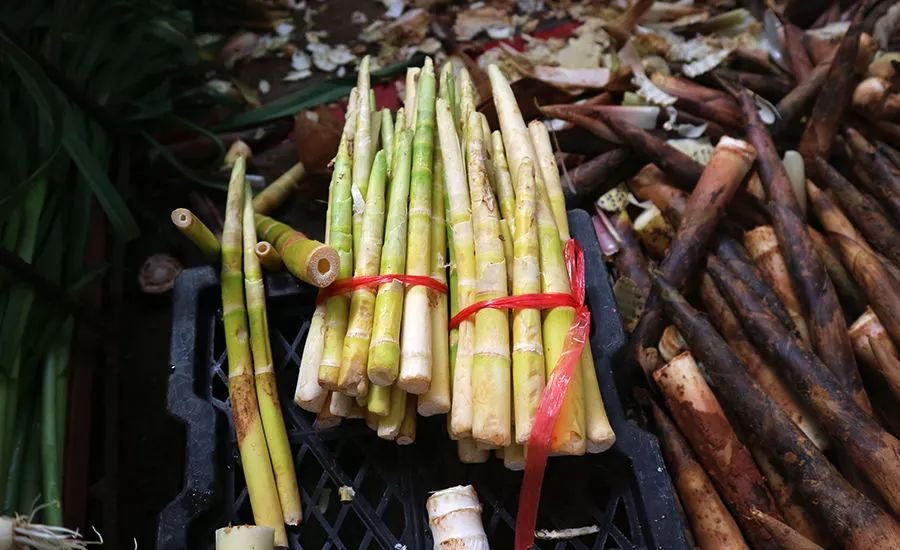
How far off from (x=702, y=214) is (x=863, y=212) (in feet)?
1.80

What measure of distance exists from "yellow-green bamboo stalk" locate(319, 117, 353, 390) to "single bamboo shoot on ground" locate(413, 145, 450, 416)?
0.67ft

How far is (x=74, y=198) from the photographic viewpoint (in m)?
2.36

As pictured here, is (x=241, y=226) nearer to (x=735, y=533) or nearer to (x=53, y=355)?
(x=53, y=355)

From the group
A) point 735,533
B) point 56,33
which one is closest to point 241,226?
point 56,33

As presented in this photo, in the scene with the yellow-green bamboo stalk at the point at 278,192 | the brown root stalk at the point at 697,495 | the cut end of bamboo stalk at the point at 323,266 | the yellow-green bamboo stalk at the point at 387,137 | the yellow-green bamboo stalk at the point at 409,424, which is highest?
the yellow-green bamboo stalk at the point at 387,137

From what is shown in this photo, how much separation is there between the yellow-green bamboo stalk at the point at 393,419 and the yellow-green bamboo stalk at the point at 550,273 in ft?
1.10

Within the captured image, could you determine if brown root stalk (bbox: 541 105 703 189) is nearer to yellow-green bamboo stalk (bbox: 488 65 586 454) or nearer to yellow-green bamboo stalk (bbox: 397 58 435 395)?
yellow-green bamboo stalk (bbox: 488 65 586 454)

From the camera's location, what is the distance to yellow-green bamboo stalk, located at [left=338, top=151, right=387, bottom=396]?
1339 millimetres

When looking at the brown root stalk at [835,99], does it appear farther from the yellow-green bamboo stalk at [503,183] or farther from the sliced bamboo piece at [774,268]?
the yellow-green bamboo stalk at [503,183]

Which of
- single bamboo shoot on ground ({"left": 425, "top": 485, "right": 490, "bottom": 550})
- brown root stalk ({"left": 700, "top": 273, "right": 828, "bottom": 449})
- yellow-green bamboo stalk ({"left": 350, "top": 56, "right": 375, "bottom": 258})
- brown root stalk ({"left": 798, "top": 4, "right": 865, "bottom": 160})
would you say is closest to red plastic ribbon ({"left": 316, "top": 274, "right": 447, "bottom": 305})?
yellow-green bamboo stalk ({"left": 350, "top": 56, "right": 375, "bottom": 258})

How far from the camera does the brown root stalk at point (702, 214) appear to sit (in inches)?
80.0

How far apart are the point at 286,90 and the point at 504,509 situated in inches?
106

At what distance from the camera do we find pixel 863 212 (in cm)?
218

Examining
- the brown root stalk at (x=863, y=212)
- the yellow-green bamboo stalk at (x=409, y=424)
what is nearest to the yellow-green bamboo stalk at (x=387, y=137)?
the yellow-green bamboo stalk at (x=409, y=424)
